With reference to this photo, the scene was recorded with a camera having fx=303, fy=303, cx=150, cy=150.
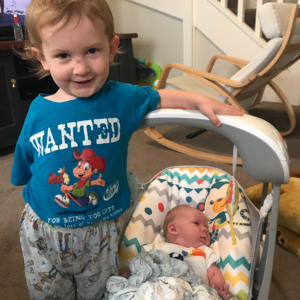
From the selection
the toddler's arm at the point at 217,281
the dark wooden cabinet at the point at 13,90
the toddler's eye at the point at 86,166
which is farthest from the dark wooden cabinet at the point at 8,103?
the toddler's arm at the point at 217,281

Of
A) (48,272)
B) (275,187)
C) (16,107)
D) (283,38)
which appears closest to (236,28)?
(283,38)

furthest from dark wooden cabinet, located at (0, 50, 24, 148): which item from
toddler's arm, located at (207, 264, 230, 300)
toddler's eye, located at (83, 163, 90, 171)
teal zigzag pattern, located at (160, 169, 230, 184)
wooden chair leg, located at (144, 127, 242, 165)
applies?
toddler's arm, located at (207, 264, 230, 300)

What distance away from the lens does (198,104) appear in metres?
0.76

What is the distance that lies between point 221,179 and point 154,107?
515 millimetres

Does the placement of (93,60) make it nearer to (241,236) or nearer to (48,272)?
(48,272)

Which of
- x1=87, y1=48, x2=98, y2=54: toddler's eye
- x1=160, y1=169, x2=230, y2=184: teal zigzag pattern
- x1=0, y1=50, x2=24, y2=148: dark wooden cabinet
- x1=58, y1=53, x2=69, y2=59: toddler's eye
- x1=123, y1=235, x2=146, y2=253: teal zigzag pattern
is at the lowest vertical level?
x1=123, y1=235, x2=146, y2=253: teal zigzag pattern

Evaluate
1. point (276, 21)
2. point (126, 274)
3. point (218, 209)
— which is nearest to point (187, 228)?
point (218, 209)

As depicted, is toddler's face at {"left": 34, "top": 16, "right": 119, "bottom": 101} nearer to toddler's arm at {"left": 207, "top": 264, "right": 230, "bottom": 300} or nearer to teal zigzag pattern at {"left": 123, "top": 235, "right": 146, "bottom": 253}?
teal zigzag pattern at {"left": 123, "top": 235, "right": 146, "bottom": 253}

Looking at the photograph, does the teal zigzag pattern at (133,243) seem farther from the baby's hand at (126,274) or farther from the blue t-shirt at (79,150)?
the blue t-shirt at (79,150)

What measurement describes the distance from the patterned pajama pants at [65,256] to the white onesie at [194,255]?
7.4 inches

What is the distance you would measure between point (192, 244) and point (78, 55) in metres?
0.72

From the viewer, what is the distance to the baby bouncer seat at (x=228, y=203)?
65cm

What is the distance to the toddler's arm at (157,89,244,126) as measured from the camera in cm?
73

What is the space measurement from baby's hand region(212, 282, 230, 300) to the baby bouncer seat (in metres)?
0.02
